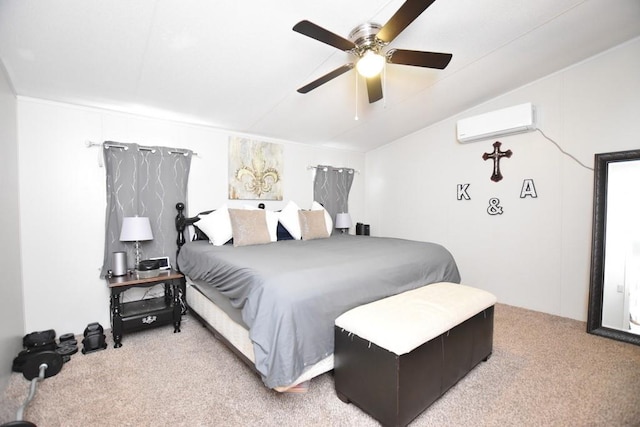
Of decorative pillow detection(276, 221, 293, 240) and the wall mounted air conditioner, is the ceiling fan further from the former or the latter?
decorative pillow detection(276, 221, 293, 240)

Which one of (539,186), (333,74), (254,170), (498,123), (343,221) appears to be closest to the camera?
(333,74)

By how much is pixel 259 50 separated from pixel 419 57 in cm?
119

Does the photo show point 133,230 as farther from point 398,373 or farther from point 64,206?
point 398,373

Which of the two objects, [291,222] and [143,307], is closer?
A: [143,307]

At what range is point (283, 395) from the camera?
181 cm

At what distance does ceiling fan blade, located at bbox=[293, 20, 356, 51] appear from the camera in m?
1.55

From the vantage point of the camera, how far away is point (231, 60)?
2258 millimetres

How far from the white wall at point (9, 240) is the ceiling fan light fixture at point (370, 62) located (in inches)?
100

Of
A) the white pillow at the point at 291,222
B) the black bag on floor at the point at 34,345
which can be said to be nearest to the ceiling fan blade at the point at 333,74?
the white pillow at the point at 291,222

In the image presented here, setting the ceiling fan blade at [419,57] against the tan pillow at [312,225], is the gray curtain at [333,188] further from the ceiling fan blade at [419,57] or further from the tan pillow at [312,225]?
the ceiling fan blade at [419,57]

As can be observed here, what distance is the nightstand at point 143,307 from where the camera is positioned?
248 centimetres

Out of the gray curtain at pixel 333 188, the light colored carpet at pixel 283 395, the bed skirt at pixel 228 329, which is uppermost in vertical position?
the gray curtain at pixel 333 188

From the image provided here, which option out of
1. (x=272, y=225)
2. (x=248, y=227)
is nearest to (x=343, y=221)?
(x=272, y=225)

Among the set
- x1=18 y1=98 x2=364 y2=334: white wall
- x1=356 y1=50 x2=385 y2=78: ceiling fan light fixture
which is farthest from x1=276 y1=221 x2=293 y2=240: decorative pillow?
x1=356 y1=50 x2=385 y2=78: ceiling fan light fixture
